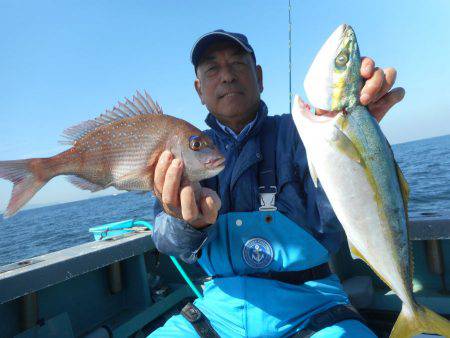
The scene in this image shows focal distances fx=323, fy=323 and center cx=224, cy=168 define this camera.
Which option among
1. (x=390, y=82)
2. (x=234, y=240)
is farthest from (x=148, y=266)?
(x=390, y=82)

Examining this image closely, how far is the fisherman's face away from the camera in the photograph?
3111 mm

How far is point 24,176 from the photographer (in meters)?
2.23

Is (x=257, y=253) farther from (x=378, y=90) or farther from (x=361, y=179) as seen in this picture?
(x=378, y=90)

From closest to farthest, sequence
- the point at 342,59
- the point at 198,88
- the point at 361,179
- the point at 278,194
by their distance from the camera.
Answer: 1. the point at 361,179
2. the point at 342,59
3. the point at 278,194
4. the point at 198,88

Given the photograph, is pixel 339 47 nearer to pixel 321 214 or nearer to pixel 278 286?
pixel 321 214

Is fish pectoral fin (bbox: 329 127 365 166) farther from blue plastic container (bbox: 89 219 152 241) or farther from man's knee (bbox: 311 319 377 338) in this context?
blue plastic container (bbox: 89 219 152 241)

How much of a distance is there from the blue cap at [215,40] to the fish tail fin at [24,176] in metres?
1.71

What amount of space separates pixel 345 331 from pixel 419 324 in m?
0.63

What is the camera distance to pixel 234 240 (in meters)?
2.69

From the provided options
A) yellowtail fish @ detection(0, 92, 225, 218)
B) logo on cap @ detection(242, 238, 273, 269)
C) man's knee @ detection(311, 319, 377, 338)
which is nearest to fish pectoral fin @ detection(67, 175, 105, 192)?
yellowtail fish @ detection(0, 92, 225, 218)

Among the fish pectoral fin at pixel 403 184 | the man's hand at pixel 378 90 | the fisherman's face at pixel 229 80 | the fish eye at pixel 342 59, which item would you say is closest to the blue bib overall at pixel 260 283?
the fisherman's face at pixel 229 80

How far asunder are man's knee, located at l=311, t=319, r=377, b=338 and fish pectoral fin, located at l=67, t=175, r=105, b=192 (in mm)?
1888

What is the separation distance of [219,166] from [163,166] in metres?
0.37

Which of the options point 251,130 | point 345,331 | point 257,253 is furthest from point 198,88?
point 345,331
